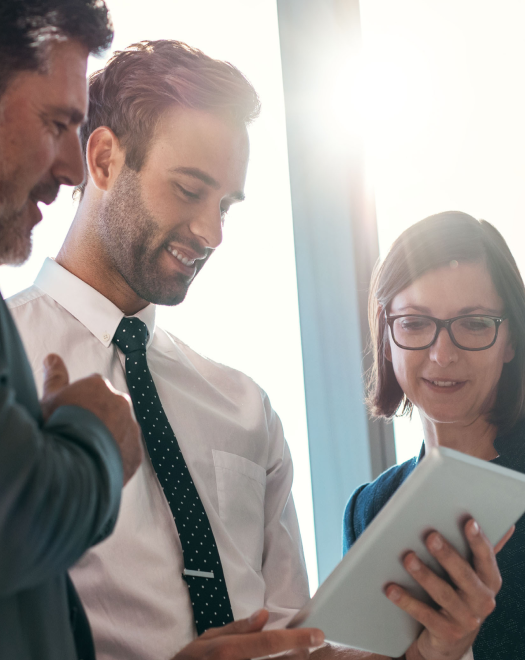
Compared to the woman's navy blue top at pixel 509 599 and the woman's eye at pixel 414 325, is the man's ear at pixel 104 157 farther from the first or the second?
the woman's navy blue top at pixel 509 599

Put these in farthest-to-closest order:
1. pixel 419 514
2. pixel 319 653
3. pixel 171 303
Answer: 1. pixel 171 303
2. pixel 319 653
3. pixel 419 514

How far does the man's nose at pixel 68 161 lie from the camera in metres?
0.91

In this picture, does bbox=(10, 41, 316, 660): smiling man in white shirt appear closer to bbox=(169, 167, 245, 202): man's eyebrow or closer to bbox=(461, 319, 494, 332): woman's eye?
bbox=(169, 167, 245, 202): man's eyebrow

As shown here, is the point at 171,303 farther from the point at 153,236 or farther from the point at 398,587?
the point at 398,587

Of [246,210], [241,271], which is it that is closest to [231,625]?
[241,271]

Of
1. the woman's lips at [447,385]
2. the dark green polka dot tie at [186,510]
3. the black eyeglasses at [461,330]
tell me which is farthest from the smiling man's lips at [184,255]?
the woman's lips at [447,385]

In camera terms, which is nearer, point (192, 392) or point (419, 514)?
point (419, 514)

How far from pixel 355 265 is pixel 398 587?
1.58 meters

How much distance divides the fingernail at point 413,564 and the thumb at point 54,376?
576 mm

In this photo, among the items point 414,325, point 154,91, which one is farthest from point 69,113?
point 414,325

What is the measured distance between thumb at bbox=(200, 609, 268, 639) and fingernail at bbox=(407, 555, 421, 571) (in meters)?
0.23

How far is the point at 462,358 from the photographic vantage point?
150cm

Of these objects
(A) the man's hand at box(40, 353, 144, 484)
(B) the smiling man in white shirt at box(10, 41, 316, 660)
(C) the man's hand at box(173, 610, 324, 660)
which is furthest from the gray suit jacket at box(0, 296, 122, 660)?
(B) the smiling man in white shirt at box(10, 41, 316, 660)

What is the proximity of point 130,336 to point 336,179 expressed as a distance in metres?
1.35
